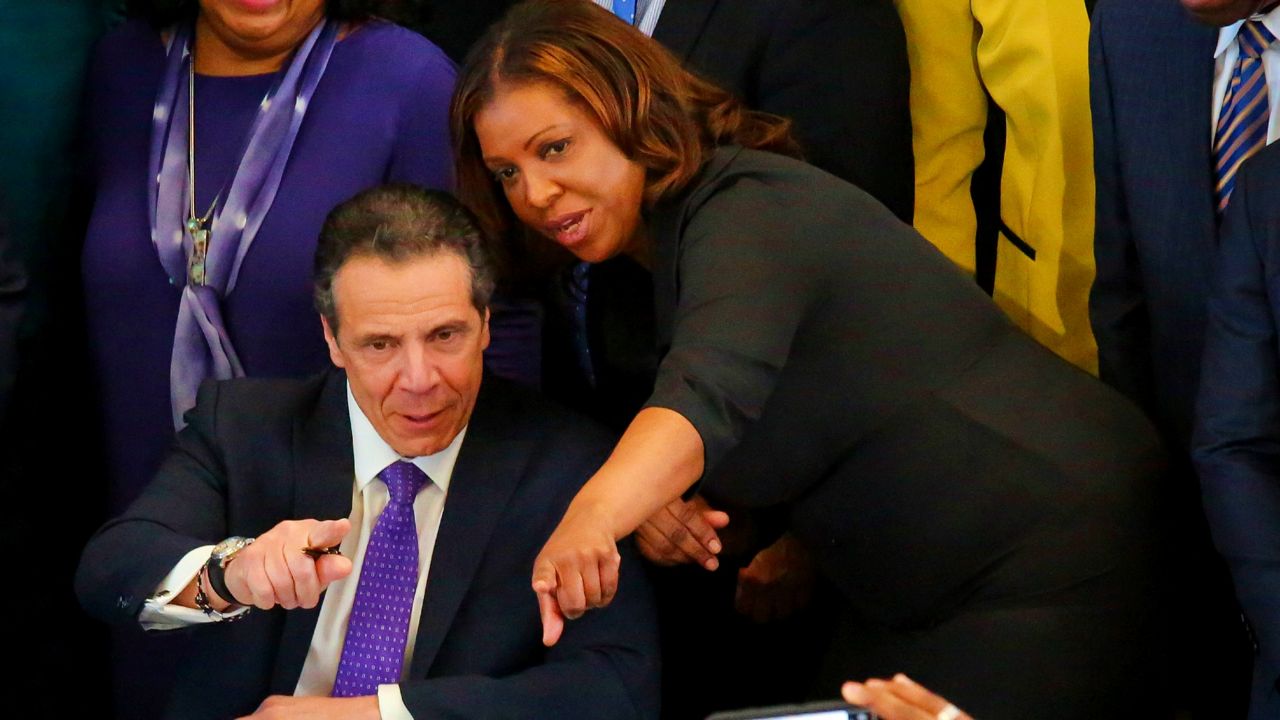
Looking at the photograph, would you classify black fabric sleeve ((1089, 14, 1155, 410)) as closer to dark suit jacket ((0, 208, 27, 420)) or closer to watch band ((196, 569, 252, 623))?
watch band ((196, 569, 252, 623))

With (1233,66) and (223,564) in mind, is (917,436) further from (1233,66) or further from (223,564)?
(223,564)

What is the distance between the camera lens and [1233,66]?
8.55ft

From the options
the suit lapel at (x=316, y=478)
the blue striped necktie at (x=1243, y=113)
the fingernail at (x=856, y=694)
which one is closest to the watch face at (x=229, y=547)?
the suit lapel at (x=316, y=478)

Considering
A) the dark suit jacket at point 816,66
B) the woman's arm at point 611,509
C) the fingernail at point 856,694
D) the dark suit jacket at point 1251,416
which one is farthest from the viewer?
the dark suit jacket at point 816,66

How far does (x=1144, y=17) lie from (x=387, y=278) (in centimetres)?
119

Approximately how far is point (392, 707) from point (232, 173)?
1036 millimetres

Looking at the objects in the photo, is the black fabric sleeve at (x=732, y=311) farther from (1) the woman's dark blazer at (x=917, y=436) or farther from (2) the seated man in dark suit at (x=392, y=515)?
(2) the seated man in dark suit at (x=392, y=515)

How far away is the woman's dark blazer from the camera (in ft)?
7.73

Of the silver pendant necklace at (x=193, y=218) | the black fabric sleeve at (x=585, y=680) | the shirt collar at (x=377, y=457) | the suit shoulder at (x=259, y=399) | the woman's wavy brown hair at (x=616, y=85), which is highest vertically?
the woman's wavy brown hair at (x=616, y=85)

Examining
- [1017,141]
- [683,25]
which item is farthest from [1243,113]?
[683,25]

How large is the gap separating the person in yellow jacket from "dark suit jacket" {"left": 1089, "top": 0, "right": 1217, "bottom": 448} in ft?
0.62

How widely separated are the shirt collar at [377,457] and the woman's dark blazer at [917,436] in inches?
16.3

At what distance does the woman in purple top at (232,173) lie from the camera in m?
2.97

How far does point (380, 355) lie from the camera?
261cm
